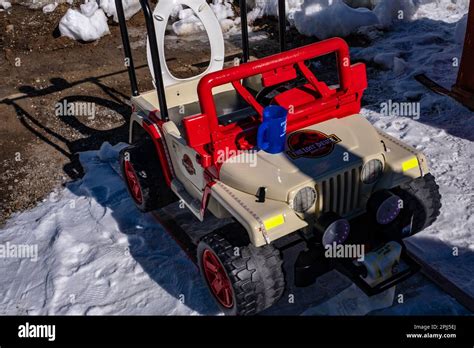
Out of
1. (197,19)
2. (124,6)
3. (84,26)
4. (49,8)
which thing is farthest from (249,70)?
(49,8)

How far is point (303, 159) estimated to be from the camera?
3887 mm

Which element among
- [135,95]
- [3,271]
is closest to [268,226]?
[135,95]

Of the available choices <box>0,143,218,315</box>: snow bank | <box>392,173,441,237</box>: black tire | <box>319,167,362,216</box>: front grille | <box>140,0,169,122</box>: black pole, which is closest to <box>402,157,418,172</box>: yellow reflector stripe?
<box>392,173,441,237</box>: black tire

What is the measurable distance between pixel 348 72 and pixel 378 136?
0.53m

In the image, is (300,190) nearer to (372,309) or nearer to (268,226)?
(268,226)

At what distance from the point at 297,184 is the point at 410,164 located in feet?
3.08

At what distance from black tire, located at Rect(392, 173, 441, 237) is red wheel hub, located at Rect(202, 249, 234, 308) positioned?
4.21ft

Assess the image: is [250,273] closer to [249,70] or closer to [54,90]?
[249,70]

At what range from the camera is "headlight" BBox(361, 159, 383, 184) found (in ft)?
12.9

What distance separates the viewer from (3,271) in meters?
4.84

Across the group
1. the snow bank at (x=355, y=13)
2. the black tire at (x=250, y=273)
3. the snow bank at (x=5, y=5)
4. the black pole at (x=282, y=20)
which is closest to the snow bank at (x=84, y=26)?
the snow bank at (x=5, y=5)

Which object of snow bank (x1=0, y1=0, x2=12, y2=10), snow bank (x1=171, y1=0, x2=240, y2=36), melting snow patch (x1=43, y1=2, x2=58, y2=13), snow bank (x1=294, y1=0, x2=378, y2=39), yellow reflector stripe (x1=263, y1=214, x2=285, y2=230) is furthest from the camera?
snow bank (x1=0, y1=0, x2=12, y2=10)

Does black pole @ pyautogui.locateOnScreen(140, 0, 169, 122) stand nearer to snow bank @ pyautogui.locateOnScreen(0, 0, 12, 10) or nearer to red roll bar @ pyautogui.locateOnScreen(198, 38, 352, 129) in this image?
red roll bar @ pyautogui.locateOnScreen(198, 38, 352, 129)

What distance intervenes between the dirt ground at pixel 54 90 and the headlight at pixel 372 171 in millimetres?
3376
